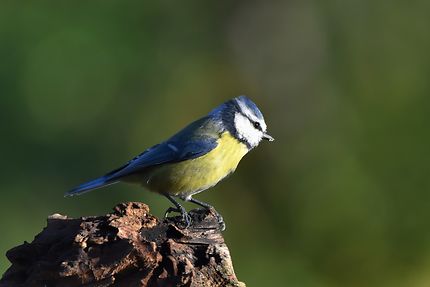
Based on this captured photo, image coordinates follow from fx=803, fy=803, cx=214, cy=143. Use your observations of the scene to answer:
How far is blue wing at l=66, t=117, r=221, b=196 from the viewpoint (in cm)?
318

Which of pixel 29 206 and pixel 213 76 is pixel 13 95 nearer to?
pixel 29 206

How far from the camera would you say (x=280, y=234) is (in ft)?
13.8

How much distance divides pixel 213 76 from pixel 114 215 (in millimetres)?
2656

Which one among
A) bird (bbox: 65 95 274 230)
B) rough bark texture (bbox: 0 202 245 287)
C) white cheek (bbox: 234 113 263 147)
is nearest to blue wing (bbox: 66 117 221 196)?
bird (bbox: 65 95 274 230)

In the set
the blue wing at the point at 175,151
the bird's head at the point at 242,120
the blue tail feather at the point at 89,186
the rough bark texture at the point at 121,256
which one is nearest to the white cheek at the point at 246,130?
the bird's head at the point at 242,120

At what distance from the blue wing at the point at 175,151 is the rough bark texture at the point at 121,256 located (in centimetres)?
94

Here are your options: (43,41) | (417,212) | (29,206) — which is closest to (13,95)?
(43,41)

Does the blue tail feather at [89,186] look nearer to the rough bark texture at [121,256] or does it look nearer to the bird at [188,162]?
the bird at [188,162]

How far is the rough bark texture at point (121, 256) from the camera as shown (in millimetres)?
2027

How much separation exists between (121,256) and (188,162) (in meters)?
1.24

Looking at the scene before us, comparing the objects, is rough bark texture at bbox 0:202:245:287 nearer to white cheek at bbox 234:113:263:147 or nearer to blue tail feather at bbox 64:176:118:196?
blue tail feather at bbox 64:176:118:196

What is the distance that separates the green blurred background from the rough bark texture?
2017 mm

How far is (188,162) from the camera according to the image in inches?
128

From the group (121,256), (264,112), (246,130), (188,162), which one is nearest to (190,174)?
(188,162)
